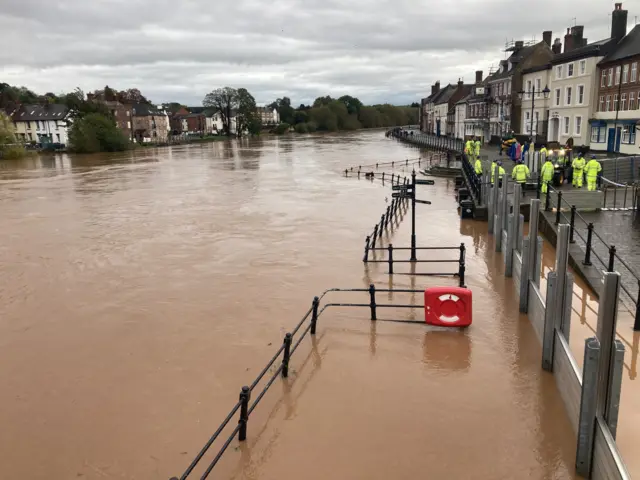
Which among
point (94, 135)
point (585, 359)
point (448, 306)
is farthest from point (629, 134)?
point (94, 135)

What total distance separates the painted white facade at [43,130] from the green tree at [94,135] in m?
24.6

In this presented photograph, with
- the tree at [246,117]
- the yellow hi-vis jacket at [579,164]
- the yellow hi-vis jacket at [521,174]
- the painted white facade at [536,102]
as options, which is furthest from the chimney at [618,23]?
the tree at [246,117]

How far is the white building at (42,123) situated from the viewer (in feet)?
332

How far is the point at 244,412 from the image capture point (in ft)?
23.0

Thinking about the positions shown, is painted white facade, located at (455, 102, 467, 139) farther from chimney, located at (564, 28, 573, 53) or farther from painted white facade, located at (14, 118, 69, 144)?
painted white facade, located at (14, 118, 69, 144)

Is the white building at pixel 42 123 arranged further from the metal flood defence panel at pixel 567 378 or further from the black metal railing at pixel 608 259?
the metal flood defence panel at pixel 567 378

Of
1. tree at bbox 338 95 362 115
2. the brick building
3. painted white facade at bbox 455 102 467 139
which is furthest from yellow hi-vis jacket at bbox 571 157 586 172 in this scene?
tree at bbox 338 95 362 115

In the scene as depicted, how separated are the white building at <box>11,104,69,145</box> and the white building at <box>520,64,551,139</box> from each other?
82.3 metres

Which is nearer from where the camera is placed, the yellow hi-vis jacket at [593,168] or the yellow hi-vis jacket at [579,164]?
the yellow hi-vis jacket at [593,168]

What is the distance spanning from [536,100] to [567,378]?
50201mm

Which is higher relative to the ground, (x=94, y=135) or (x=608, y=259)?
(x=94, y=135)

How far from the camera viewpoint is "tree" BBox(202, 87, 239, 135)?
13400cm

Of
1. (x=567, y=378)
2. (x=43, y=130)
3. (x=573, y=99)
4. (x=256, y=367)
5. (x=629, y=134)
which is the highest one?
(x=573, y=99)

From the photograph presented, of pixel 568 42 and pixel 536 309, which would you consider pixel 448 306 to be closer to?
pixel 536 309
